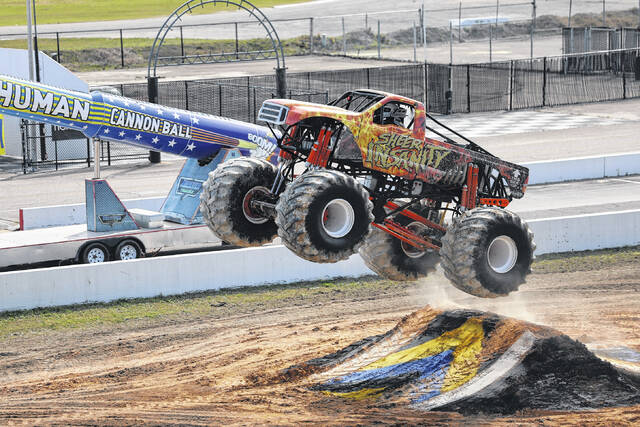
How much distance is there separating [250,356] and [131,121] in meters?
6.14

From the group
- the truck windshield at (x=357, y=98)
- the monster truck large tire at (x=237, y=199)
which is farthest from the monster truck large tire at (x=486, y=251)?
the monster truck large tire at (x=237, y=199)

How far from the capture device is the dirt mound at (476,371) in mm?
13219

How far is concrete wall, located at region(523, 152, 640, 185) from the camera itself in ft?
94.5

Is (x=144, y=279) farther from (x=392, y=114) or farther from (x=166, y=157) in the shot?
(x=166, y=157)

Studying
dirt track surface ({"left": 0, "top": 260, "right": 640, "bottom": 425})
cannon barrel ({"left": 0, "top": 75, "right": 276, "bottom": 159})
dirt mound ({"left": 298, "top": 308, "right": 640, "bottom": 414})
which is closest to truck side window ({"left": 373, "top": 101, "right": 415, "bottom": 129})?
dirt mound ({"left": 298, "top": 308, "right": 640, "bottom": 414})

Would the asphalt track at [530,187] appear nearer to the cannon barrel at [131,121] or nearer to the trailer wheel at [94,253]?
the trailer wheel at [94,253]

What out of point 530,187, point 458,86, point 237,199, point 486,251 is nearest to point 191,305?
point 237,199

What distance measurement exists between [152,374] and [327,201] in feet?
14.0

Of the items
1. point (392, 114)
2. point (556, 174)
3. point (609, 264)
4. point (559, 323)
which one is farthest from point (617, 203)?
point (392, 114)

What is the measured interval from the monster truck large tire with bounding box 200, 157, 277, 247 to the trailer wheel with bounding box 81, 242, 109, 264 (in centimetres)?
687

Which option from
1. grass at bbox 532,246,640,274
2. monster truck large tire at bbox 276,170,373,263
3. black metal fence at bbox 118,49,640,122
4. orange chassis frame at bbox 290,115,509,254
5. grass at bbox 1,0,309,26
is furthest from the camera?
grass at bbox 1,0,309,26

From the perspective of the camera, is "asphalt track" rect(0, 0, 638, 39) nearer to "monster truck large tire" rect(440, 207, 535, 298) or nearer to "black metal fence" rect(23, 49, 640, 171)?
"black metal fence" rect(23, 49, 640, 171)

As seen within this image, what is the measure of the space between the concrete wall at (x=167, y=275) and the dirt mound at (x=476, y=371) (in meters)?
4.29

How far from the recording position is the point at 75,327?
16.9 metres
